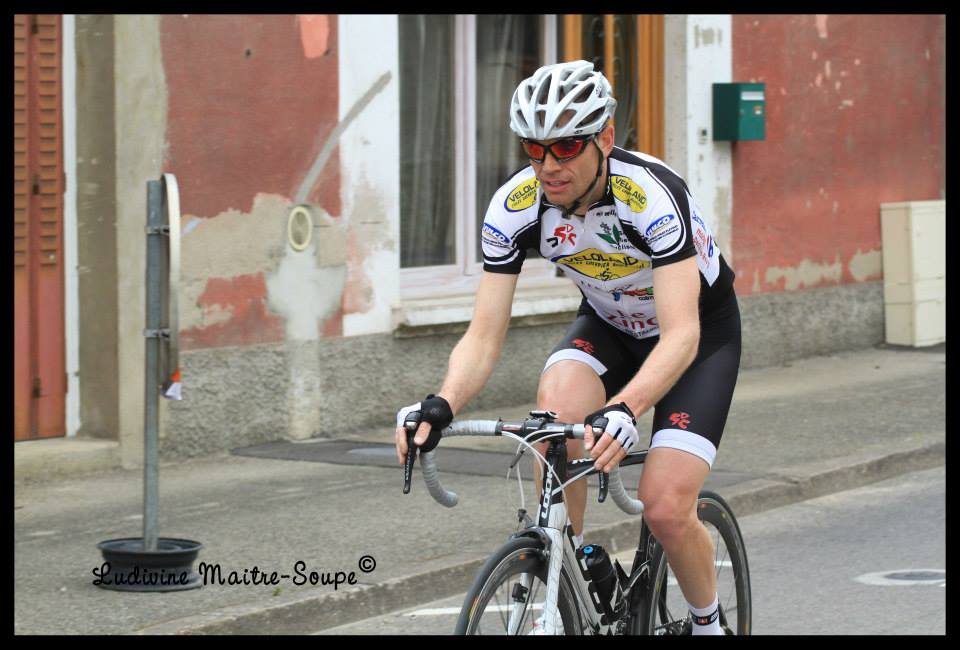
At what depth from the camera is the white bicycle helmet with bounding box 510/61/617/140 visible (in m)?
4.43

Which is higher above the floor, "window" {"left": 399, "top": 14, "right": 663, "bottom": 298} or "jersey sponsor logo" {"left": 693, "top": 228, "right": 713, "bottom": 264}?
"window" {"left": 399, "top": 14, "right": 663, "bottom": 298}

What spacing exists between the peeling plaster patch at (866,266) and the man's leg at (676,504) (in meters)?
11.2

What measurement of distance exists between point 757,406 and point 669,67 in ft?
10.6

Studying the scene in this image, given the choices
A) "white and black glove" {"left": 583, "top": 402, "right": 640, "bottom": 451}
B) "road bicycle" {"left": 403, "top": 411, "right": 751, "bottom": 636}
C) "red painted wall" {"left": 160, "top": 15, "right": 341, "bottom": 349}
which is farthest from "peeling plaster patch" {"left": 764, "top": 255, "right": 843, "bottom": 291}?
"white and black glove" {"left": 583, "top": 402, "right": 640, "bottom": 451}

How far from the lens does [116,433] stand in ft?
32.1

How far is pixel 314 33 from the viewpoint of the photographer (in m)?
10.8

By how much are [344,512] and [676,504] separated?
12.8 ft

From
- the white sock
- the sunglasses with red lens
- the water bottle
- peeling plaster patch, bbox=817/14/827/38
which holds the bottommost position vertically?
the white sock

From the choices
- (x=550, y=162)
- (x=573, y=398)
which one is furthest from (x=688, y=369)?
(x=550, y=162)

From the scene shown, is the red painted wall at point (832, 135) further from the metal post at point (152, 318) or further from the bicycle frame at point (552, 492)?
the bicycle frame at point (552, 492)

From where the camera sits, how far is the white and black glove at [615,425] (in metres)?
4.07

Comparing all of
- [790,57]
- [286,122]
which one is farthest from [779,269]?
[286,122]

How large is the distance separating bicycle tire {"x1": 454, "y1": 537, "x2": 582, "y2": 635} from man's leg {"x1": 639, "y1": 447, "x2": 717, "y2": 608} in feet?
1.29

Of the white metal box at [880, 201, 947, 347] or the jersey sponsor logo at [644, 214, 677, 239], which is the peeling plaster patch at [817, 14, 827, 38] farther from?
the jersey sponsor logo at [644, 214, 677, 239]
